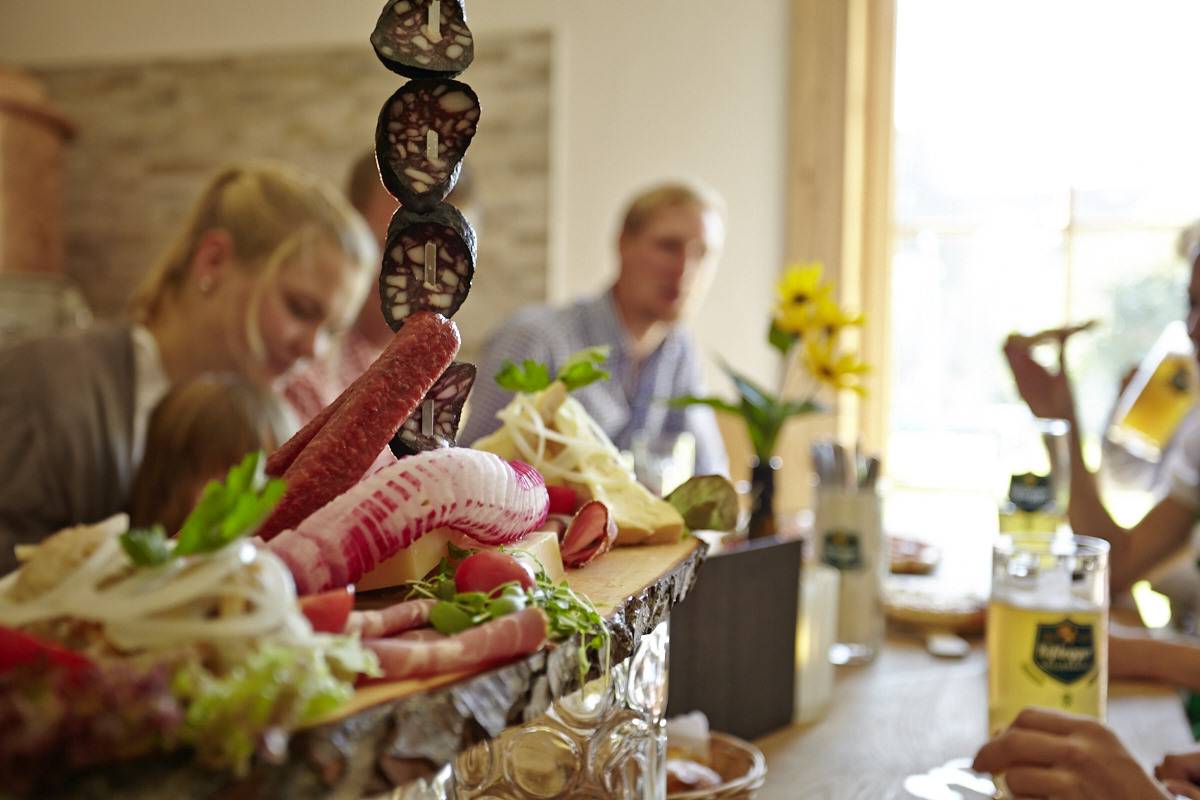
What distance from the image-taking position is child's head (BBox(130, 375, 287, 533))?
1.61 metres

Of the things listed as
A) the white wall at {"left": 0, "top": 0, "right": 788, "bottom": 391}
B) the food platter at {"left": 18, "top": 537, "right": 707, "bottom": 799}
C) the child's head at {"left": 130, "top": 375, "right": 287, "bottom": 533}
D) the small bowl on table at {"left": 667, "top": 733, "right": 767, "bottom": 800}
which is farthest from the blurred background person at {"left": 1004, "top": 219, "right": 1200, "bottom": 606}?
the white wall at {"left": 0, "top": 0, "right": 788, "bottom": 391}

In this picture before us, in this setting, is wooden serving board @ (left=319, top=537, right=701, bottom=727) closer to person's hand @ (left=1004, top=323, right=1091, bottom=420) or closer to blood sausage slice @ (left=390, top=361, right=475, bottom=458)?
blood sausage slice @ (left=390, top=361, right=475, bottom=458)

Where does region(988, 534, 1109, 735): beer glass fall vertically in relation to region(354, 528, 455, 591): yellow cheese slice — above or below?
below

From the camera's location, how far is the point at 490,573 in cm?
51

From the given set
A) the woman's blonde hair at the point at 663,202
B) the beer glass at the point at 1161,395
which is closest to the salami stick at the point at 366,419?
the beer glass at the point at 1161,395

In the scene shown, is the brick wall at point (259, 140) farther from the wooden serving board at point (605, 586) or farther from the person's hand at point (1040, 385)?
the wooden serving board at point (605, 586)

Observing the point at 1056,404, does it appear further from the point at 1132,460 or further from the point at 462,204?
the point at 462,204

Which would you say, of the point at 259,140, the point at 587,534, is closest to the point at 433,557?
the point at 587,534

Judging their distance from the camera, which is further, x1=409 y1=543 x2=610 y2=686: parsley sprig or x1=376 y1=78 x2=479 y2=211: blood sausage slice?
x1=376 y1=78 x2=479 y2=211: blood sausage slice

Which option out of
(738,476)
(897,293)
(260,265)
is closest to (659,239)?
(738,476)

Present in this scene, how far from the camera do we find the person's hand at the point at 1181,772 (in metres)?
0.90

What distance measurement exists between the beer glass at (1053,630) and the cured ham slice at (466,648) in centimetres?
64

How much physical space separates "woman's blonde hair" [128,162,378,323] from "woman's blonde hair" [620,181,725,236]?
970 mm

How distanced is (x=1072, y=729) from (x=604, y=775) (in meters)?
0.44
